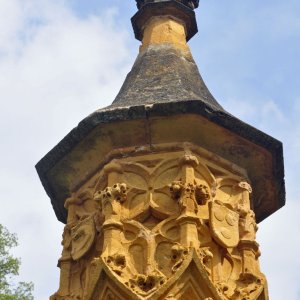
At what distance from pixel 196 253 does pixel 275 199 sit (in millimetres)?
1442

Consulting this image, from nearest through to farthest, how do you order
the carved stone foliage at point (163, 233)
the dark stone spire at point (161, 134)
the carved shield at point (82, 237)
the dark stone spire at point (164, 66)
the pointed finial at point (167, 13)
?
the carved stone foliage at point (163, 233), the carved shield at point (82, 237), the dark stone spire at point (161, 134), the dark stone spire at point (164, 66), the pointed finial at point (167, 13)

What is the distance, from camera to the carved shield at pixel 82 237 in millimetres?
5129

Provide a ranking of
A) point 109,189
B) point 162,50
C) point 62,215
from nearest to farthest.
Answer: point 109,189 → point 62,215 → point 162,50

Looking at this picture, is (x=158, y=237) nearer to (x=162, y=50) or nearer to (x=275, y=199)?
(x=275, y=199)

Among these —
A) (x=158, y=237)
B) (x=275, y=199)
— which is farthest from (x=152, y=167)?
(x=275, y=199)

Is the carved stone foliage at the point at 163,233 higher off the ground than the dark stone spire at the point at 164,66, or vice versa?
the dark stone spire at the point at 164,66

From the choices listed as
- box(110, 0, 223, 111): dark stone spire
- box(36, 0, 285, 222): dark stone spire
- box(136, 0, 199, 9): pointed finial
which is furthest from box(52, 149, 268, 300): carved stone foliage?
box(136, 0, 199, 9): pointed finial

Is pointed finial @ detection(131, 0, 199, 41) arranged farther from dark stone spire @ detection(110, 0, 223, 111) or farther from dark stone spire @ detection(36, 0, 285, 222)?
dark stone spire @ detection(36, 0, 285, 222)

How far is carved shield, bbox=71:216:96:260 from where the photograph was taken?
5.13 metres

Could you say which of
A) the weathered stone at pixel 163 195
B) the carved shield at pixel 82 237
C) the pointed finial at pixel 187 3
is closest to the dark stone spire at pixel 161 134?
the weathered stone at pixel 163 195

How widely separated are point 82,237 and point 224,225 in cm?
97

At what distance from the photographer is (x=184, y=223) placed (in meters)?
4.87

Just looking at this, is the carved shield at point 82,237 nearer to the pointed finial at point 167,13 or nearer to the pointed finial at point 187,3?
the pointed finial at point 167,13

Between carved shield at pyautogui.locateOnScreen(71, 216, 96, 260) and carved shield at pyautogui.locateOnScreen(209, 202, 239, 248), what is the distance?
2.66ft
